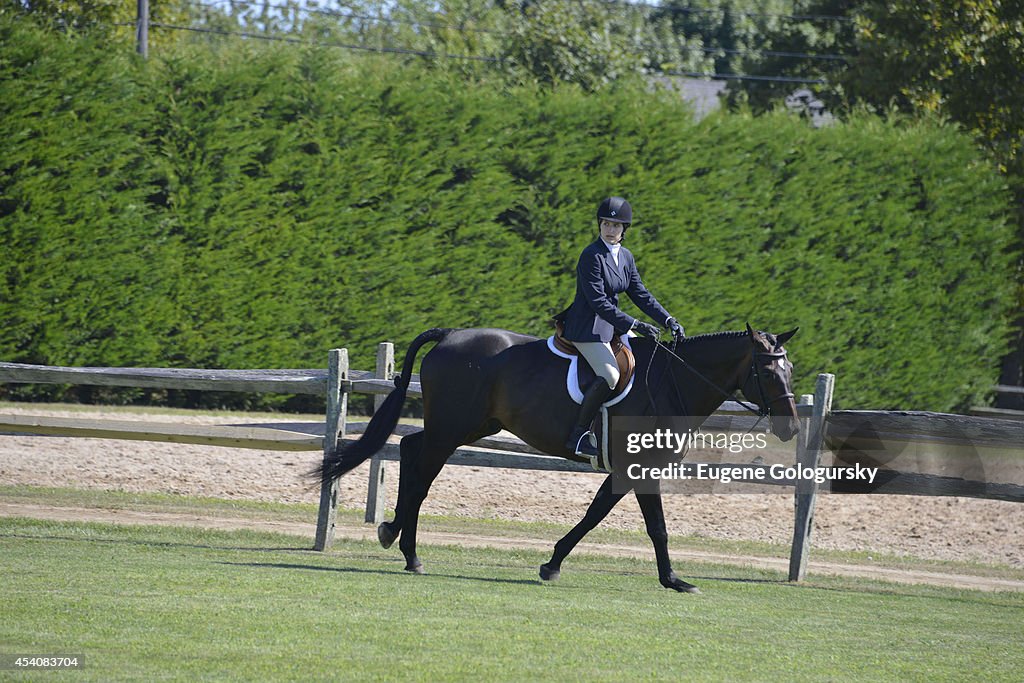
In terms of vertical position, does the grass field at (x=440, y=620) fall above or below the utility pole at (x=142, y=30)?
below

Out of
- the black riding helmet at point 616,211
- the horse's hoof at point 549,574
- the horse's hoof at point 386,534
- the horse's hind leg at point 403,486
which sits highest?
the black riding helmet at point 616,211

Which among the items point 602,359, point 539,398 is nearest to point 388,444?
point 539,398

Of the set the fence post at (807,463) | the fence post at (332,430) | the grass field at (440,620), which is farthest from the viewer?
the fence post at (332,430)

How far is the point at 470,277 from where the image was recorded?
17078mm

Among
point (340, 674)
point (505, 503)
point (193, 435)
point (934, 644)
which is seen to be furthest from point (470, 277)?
point (340, 674)

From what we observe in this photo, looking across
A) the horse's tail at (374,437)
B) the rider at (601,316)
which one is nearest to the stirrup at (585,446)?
the rider at (601,316)

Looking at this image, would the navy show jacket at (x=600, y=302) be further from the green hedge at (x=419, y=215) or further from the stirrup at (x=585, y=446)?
the green hedge at (x=419, y=215)

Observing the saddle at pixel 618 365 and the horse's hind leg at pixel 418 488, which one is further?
the horse's hind leg at pixel 418 488

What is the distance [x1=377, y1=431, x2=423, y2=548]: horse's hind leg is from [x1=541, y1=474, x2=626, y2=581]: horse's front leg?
3.59ft

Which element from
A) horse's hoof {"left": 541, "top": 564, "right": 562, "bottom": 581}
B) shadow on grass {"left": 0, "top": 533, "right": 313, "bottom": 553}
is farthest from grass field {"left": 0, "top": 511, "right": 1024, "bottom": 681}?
horse's hoof {"left": 541, "top": 564, "right": 562, "bottom": 581}

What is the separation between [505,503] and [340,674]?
308 inches

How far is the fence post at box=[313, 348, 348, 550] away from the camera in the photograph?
377 inches

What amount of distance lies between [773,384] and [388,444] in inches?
130

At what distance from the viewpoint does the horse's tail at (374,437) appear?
8953 millimetres
